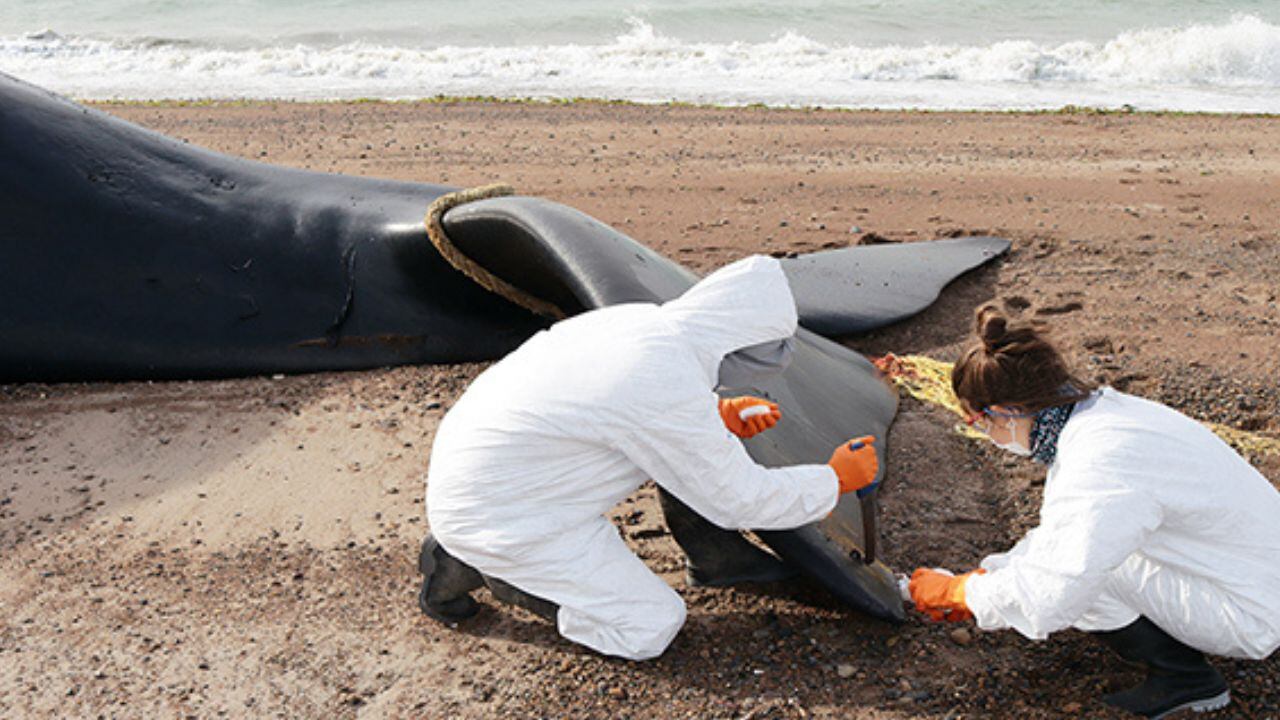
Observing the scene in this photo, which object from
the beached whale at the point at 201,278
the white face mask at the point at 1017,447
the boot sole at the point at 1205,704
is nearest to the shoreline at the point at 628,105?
the beached whale at the point at 201,278

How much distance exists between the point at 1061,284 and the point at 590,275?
10.0 ft

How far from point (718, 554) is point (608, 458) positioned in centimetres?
63

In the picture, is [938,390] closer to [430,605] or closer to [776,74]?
[430,605]

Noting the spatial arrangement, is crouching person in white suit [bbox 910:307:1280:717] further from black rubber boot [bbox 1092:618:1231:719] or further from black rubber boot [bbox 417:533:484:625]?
black rubber boot [bbox 417:533:484:625]

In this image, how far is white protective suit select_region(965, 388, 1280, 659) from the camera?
8.32 ft

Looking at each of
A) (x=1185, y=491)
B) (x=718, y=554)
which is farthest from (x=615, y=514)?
(x=1185, y=491)

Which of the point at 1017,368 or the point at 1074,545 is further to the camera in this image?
the point at 1017,368

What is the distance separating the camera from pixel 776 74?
1469 cm

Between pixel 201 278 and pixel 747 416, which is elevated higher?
pixel 747 416

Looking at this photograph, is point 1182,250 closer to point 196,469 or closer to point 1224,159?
point 1224,159

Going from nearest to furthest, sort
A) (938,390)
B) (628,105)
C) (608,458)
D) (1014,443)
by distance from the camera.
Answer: (1014,443), (608,458), (938,390), (628,105)

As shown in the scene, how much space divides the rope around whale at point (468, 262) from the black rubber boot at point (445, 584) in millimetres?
1408

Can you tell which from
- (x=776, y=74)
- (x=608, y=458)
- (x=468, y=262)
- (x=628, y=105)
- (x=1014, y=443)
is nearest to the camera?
(x=1014, y=443)

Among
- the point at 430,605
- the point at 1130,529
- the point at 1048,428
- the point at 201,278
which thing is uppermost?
the point at 1048,428
